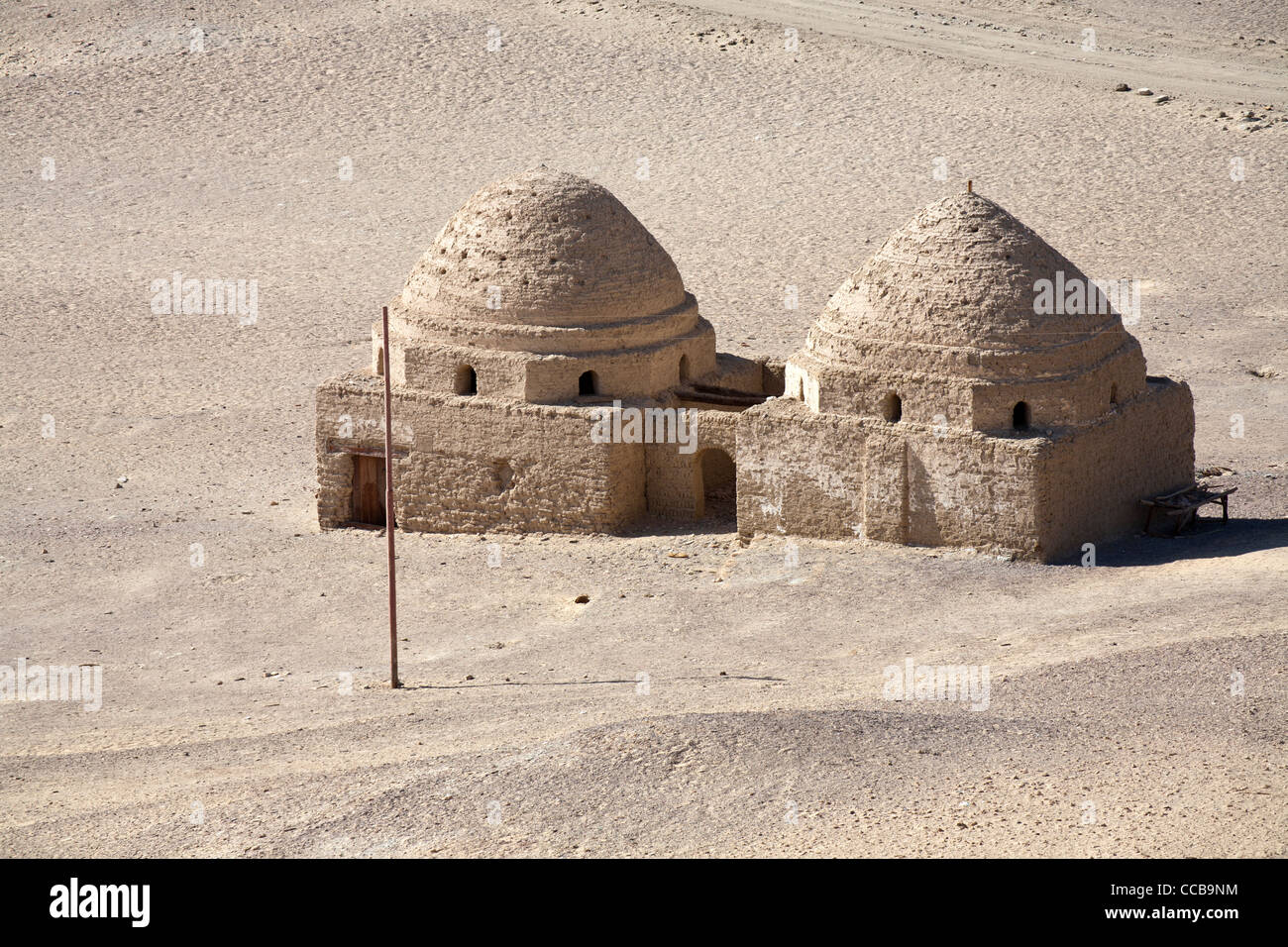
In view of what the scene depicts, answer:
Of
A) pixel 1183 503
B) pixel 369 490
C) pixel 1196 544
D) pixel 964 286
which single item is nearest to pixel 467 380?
pixel 369 490

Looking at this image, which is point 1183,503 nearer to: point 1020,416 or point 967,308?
point 1020,416

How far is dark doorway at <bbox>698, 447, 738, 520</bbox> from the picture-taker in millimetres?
23375

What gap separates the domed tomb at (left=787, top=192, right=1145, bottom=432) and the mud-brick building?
2 cm

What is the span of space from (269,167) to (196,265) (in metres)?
6.52

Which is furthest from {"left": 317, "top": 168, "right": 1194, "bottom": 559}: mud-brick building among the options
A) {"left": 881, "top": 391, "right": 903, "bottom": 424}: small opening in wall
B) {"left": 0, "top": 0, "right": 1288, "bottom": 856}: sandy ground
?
{"left": 0, "top": 0, "right": 1288, "bottom": 856}: sandy ground

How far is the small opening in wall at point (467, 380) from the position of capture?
23078 mm

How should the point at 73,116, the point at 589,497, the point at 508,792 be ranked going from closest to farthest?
the point at 508,792, the point at 589,497, the point at 73,116

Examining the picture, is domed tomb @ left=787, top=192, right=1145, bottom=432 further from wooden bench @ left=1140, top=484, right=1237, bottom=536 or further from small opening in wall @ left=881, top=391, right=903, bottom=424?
wooden bench @ left=1140, top=484, right=1237, bottom=536

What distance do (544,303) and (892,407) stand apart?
164 inches

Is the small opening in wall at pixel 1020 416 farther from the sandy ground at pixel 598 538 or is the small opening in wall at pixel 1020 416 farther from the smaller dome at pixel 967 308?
the sandy ground at pixel 598 538

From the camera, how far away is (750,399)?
23.8 meters

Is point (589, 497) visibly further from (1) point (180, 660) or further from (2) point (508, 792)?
(2) point (508, 792)

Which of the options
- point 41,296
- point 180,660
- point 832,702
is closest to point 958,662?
point 832,702

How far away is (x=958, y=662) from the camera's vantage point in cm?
1820
